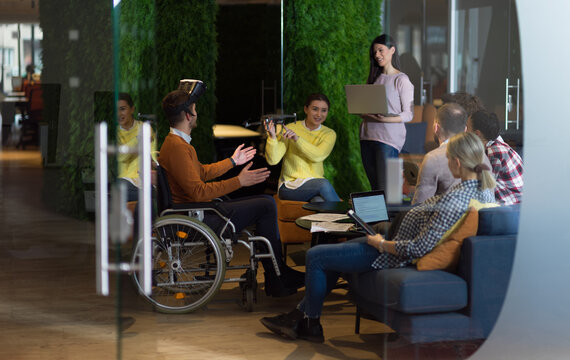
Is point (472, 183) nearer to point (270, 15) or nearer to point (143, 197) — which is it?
point (143, 197)

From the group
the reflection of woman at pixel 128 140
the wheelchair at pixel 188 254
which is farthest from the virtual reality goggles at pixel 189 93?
the reflection of woman at pixel 128 140

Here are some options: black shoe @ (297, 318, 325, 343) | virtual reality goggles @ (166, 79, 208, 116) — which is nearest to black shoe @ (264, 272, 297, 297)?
black shoe @ (297, 318, 325, 343)

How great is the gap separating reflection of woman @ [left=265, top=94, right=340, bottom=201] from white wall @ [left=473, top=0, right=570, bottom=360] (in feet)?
8.04

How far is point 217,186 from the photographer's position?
14.3 feet

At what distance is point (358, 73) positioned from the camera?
678 cm

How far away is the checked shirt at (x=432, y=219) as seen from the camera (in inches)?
116

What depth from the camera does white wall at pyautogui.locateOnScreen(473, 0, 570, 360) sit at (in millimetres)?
3102

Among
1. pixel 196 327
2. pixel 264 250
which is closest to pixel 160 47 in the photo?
pixel 264 250

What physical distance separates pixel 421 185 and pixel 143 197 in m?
1.08

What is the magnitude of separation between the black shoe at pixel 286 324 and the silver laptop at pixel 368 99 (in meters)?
1.04

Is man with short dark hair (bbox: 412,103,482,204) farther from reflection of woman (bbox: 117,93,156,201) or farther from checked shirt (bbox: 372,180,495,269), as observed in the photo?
reflection of woman (bbox: 117,93,156,201)

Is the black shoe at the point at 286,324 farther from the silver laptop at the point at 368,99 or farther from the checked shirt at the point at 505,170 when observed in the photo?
the checked shirt at the point at 505,170

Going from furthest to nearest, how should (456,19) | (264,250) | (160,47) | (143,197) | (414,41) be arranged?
(160,47) → (264,250) → (414,41) → (456,19) → (143,197)

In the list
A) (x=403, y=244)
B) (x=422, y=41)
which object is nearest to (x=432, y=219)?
(x=403, y=244)
